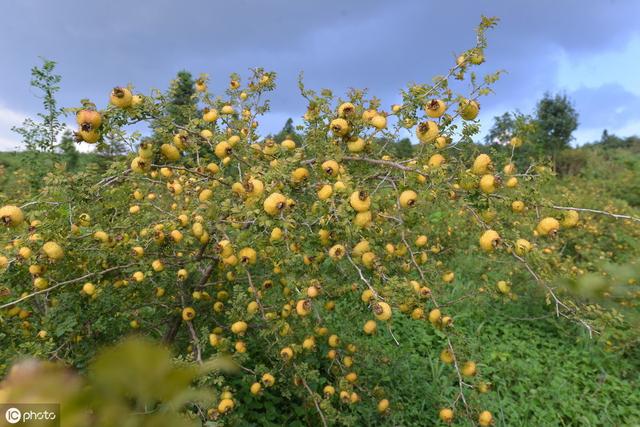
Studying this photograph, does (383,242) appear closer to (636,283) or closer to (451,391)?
(451,391)

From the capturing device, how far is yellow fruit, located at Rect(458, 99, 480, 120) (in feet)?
7.88

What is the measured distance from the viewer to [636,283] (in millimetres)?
5117

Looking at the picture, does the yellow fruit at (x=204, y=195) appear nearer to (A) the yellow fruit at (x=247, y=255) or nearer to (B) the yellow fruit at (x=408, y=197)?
(A) the yellow fruit at (x=247, y=255)

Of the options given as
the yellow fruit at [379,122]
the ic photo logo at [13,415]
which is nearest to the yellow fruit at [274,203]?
the yellow fruit at [379,122]

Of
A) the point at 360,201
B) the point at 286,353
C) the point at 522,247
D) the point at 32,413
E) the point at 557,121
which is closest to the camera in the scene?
the point at 32,413

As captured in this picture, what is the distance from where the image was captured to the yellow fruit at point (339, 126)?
2270 mm

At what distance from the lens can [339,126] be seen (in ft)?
7.48

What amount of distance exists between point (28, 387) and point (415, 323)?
5.36m

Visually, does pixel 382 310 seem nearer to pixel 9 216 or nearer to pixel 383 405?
pixel 383 405

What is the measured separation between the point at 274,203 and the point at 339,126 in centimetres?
65

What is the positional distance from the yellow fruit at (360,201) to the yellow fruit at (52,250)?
171 cm

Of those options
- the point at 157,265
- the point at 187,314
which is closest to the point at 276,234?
the point at 157,265

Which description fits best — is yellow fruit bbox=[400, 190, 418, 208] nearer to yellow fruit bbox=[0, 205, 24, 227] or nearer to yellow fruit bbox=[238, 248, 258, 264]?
yellow fruit bbox=[238, 248, 258, 264]

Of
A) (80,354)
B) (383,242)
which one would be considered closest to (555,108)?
(383,242)
